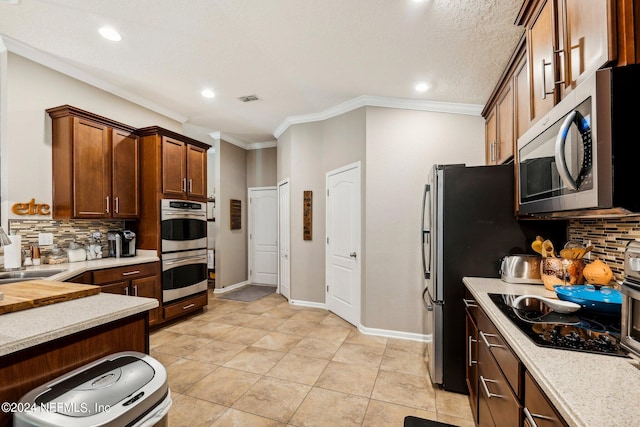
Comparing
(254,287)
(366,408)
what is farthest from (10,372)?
(254,287)

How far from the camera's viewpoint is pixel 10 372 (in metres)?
1.01

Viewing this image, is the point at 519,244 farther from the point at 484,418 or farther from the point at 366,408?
the point at 366,408

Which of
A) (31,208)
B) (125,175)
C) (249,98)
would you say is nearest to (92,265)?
(31,208)

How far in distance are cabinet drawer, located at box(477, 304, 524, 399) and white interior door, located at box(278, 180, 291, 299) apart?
3.37 m

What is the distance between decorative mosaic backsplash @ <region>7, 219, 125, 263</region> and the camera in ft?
9.44

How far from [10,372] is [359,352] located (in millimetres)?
2697

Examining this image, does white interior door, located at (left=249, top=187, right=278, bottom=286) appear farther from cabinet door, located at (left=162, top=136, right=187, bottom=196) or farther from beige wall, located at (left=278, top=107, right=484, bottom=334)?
A: beige wall, located at (left=278, top=107, right=484, bottom=334)

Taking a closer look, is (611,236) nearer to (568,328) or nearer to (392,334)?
(568,328)

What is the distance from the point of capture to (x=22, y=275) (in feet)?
8.47

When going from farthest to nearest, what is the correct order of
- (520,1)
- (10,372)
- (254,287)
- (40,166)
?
(254,287)
(40,166)
(520,1)
(10,372)

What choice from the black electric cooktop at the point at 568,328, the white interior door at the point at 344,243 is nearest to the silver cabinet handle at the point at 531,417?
the black electric cooktop at the point at 568,328

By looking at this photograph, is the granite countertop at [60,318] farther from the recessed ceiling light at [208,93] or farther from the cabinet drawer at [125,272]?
the recessed ceiling light at [208,93]

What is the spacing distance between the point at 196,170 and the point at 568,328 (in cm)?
425

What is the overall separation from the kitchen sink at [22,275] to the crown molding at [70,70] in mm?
1981
